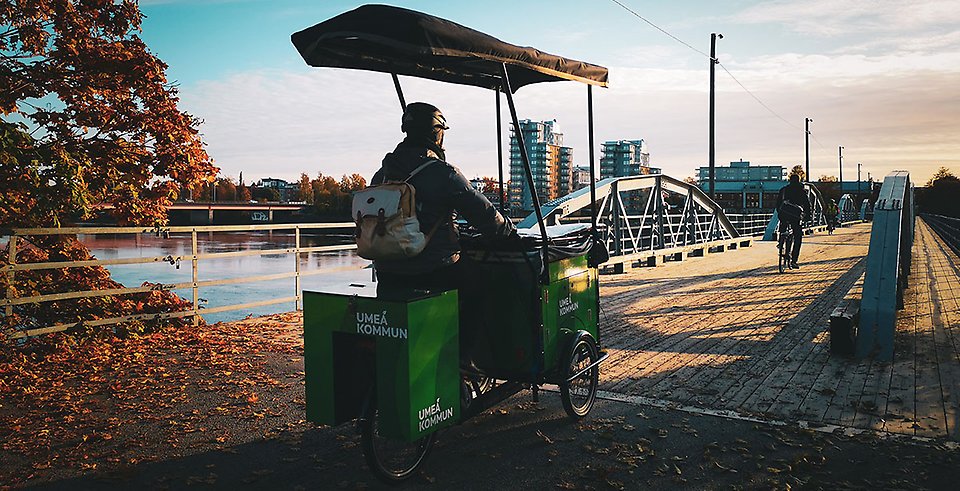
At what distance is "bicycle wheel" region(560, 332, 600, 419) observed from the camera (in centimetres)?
475

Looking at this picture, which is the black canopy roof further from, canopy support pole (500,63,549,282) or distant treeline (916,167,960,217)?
distant treeline (916,167,960,217)

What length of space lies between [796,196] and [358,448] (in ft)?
37.0

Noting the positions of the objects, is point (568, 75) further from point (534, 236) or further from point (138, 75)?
point (138, 75)

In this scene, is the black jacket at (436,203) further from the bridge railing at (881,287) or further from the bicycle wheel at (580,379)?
the bridge railing at (881,287)

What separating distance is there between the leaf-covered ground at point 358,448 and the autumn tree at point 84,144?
6.70 feet

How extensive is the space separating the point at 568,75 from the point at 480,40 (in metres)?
1.02

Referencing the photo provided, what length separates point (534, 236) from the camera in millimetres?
4754

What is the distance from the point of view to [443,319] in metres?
3.77

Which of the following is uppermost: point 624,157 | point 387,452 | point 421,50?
point 624,157

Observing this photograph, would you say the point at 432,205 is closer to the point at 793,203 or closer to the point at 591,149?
the point at 591,149

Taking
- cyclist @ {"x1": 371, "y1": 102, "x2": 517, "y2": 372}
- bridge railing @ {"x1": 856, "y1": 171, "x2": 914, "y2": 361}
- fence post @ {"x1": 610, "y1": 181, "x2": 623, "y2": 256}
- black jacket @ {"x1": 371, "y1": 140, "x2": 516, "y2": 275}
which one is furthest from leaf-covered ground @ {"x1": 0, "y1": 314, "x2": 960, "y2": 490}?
fence post @ {"x1": 610, "y1": 181, "x2": 623, "y2": 256}

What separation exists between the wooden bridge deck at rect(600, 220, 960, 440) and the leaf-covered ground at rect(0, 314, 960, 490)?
22.6 inches

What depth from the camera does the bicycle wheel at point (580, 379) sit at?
4.75 metres

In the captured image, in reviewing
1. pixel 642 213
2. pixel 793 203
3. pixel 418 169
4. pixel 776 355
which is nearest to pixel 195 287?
pixel 418 169
